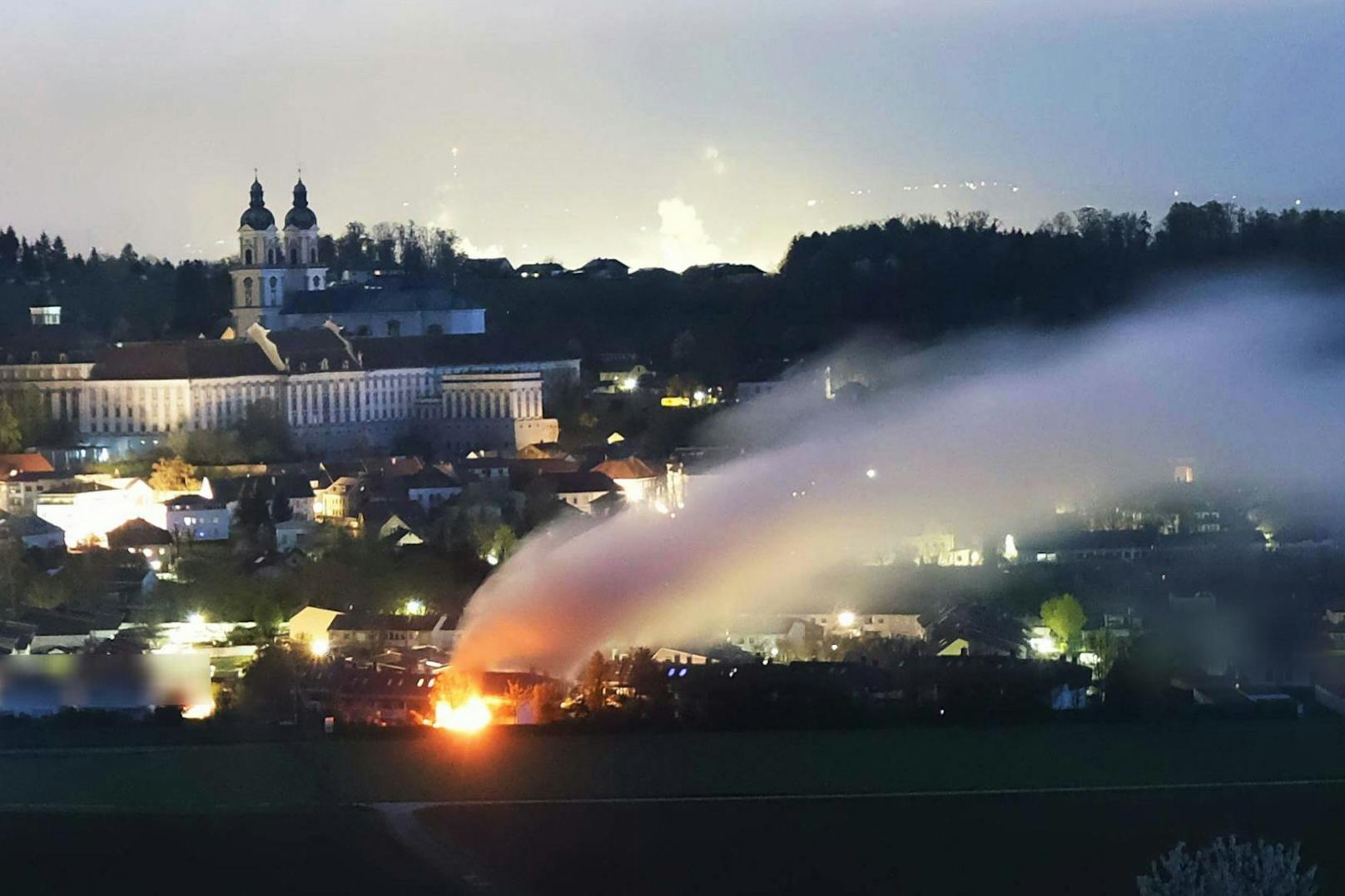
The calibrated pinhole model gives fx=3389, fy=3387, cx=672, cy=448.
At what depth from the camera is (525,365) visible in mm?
36188

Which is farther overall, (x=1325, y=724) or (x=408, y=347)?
(x=408, y=347)

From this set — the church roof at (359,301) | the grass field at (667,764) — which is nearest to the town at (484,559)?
the church roof at (359,301)

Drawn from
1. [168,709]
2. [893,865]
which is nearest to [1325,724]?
[893,865]

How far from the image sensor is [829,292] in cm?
4091

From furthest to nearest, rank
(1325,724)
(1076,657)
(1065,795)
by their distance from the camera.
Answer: (1076,657) < (1325,724) < (1065,795)

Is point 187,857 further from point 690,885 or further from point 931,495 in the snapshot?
point 931,495

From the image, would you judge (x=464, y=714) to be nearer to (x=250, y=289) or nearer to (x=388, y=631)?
(x=388, y=631)

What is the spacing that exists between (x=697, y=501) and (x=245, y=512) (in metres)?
3.47

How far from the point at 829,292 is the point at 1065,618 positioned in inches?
838

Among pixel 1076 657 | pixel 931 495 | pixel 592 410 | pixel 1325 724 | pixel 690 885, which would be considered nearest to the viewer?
pixel 690 885

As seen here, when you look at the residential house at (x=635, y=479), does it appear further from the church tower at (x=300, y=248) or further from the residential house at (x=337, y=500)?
the church tower at (x=300, y=248)

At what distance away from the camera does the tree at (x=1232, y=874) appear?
11.2 metres

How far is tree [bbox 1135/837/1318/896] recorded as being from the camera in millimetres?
11188

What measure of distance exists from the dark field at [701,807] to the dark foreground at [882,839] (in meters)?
0.02
